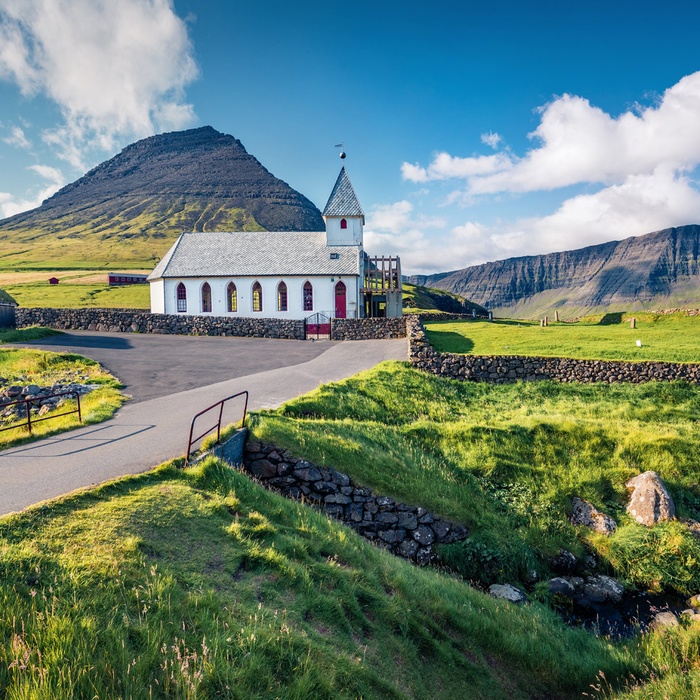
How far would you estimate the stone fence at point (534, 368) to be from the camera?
23.5m

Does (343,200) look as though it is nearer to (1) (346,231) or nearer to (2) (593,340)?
(1) (346,231)

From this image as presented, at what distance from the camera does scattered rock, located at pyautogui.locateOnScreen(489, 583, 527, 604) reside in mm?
10383

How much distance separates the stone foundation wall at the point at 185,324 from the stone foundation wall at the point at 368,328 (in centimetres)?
299

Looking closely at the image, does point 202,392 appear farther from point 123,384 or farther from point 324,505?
point 324,505

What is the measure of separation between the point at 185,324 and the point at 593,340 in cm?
3046

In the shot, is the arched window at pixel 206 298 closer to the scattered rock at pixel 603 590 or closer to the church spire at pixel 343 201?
the church spire at pixel 343 201

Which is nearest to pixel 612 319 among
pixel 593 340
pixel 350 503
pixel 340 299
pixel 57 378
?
pixel 593 340

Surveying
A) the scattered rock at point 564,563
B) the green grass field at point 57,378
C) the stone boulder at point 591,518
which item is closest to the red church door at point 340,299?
the green grass field at point 57,378

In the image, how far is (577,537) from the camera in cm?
1291

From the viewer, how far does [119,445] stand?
11.7 m

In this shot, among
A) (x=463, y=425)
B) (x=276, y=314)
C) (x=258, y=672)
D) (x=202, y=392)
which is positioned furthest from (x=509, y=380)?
(x=276, y=314)

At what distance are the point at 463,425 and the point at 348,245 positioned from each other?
123 ft

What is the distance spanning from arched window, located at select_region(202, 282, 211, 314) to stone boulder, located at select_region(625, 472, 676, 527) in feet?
136

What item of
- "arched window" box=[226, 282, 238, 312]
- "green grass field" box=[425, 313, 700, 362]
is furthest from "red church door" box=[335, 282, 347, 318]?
"green grass field" box=[425, 313, 700, 362]
